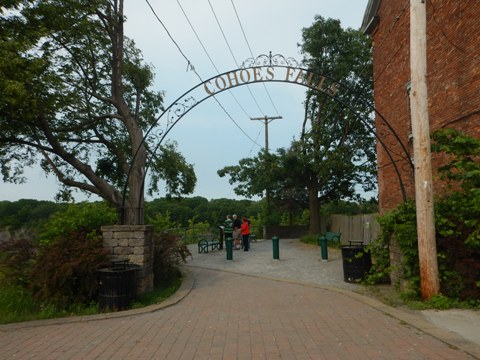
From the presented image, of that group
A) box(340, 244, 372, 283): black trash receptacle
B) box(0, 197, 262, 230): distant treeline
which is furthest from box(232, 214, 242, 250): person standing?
box(0, 197, 262, 230): distant treeline

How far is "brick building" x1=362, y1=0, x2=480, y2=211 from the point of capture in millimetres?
9008

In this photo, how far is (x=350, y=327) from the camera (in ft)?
19.0

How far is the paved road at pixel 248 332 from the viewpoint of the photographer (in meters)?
4.80

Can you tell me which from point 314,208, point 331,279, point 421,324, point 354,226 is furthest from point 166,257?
point 314,208

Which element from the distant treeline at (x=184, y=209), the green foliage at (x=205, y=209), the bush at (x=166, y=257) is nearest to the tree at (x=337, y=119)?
the bush at (x=166, y=257)

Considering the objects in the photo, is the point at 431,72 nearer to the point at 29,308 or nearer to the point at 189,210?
the point at 29,308

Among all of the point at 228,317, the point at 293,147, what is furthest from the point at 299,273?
the point at 293,147

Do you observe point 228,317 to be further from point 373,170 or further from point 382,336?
point 373,170

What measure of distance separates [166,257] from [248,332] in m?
5.18

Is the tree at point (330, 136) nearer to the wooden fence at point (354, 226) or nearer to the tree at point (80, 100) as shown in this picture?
the wooden fence at point (354, 226)

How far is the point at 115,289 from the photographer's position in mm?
7266

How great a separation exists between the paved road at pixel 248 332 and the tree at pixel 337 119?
15.1m

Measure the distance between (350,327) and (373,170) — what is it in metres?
18.5

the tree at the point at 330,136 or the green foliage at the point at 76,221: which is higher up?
the tree at the point at 330,136
